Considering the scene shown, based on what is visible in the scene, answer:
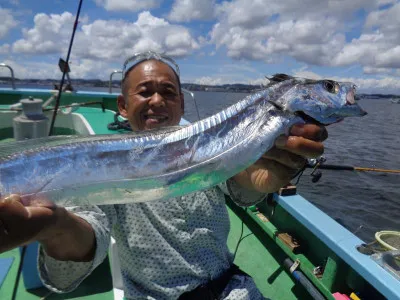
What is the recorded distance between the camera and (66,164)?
160 centimetres

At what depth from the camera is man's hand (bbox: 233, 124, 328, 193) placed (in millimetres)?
1875

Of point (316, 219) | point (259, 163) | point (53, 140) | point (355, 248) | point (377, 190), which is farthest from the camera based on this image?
point (377, 190)

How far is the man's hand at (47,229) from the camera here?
1.39m

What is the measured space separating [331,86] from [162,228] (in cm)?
151

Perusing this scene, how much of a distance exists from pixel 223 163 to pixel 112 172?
2.11 feet

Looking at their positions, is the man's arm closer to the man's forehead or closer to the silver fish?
the silver fish

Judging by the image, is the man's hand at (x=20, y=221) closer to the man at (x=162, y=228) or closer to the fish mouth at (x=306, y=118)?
the man at (x=162, y=228)

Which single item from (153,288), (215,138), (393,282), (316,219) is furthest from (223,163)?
(316,219)

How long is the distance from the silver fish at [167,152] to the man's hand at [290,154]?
69 mm

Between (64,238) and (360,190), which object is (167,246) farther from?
(360,190)

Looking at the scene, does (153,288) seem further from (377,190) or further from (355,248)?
(377,190)

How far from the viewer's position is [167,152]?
5.87 feet

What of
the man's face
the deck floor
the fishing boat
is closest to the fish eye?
the man's face

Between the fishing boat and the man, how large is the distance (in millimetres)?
1006
